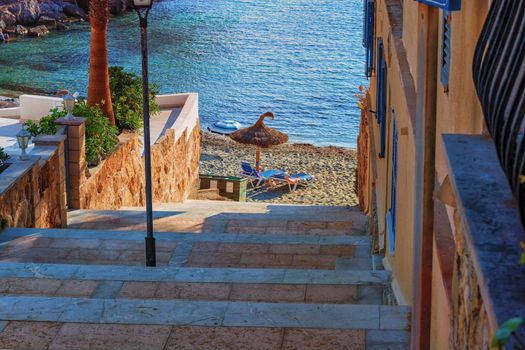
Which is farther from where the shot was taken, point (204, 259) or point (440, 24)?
point (204, 259)

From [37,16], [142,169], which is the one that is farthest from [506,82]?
[37,16]

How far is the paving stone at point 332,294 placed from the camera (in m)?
7.85

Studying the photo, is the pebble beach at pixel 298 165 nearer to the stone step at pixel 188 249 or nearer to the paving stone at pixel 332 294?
the stone step at pixel 188 249

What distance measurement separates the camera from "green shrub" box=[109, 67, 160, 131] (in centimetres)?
1888

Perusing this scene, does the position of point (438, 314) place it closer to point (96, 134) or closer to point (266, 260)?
point (266, 260)

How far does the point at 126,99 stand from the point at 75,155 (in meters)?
5.15

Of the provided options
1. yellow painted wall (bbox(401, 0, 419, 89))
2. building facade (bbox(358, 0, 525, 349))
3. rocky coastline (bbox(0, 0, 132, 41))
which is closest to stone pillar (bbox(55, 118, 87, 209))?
building facade (bbox(358, 0, 525, 349))

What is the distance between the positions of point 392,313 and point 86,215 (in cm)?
830

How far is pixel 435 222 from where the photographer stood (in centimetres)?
564

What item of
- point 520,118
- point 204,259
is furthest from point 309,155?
point 520,118

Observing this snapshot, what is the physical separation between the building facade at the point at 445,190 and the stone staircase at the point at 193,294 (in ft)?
1.52

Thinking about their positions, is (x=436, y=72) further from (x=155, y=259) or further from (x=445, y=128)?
(x=155, y=259)

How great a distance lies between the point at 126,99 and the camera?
19234 mm

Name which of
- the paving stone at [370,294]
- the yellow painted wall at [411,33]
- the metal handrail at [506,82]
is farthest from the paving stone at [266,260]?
the metal handrail at [506,82]
